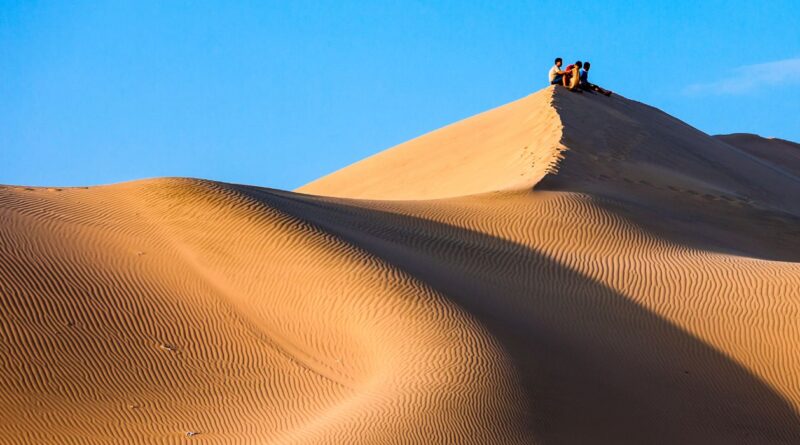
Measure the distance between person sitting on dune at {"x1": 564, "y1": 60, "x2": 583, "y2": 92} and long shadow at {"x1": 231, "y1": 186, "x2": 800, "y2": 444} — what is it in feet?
34.8

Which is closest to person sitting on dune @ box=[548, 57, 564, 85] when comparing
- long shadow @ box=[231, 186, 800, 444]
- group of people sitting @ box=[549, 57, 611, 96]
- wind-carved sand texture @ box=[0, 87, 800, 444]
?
group of people sitting @ box=[549, 57, 611, 96]

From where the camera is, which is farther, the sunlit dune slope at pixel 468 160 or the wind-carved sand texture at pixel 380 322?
the sunlit dune slope at pixel 468 160

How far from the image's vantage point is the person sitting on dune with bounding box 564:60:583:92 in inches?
937

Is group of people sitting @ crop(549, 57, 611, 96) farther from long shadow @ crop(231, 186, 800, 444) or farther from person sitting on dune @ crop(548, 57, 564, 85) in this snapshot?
long shadow @ crop(231, 186, 800, 444)

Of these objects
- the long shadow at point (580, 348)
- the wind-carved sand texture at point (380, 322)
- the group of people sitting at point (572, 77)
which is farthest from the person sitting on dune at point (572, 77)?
the long shadow at point (580, 348)

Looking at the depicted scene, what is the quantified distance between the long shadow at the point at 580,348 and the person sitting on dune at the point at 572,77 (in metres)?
10.6

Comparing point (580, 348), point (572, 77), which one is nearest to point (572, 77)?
point (572, 77)

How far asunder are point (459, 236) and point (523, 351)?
11.8 feet

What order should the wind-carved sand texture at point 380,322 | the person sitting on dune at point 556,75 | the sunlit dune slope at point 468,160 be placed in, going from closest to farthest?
the wind-carved sand texture at point 380,322 < the sunlit dune slope at point 468,160 < the person sitting on dune at point 556,75

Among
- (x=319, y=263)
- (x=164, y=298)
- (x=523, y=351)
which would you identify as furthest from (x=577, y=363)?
(x=164, y=298)

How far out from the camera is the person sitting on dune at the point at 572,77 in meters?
23.8

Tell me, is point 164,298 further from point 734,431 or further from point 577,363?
point 734,431

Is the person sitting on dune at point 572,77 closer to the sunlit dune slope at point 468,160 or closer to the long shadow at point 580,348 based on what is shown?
the sunlit dune slope at point 468,160

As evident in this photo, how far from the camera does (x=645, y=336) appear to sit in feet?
38.9
